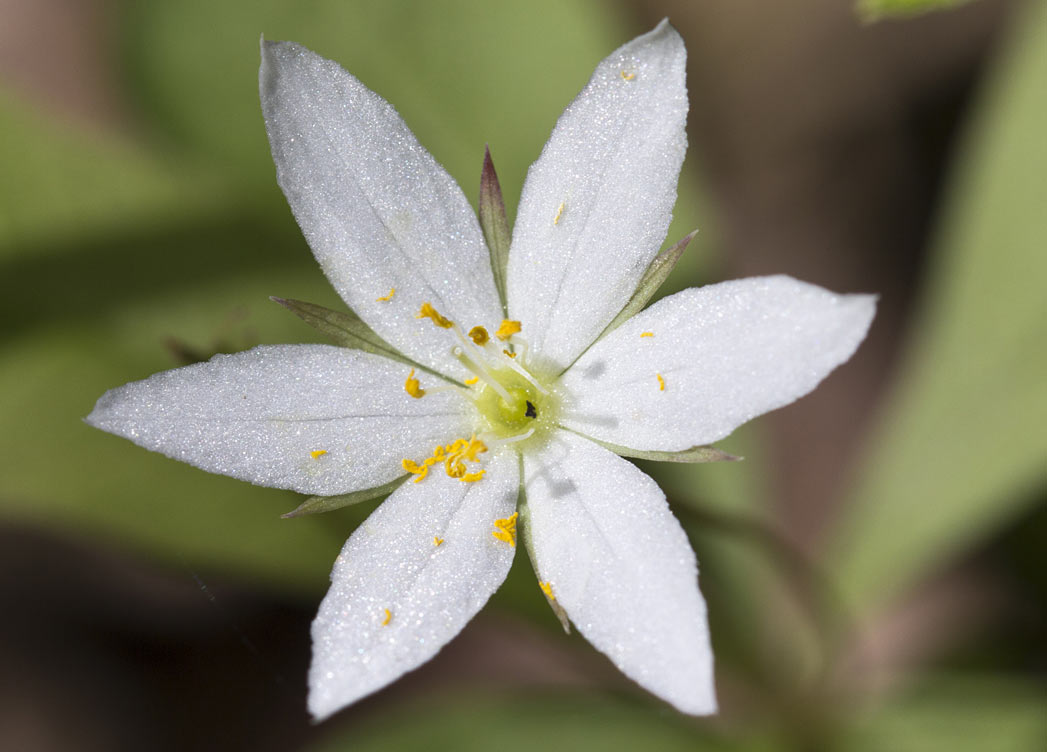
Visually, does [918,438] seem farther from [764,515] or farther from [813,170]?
[813,170]

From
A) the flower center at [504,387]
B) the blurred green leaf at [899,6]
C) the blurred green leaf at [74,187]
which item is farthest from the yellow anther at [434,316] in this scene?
the blurred green leaf at [74,187]

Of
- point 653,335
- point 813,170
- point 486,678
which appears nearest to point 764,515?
point 486,678

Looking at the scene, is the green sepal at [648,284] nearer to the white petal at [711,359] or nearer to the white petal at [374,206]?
the white petal at [711,359]

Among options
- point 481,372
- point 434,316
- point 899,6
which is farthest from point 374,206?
point 899,6

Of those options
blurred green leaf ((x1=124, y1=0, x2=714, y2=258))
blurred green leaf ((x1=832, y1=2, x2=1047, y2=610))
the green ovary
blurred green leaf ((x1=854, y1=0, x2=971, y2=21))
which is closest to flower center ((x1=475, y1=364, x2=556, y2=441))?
the green ovary

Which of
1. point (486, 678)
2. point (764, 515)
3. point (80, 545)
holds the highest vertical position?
→ point (80, 545)

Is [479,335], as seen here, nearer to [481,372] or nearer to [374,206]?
[481,372]
